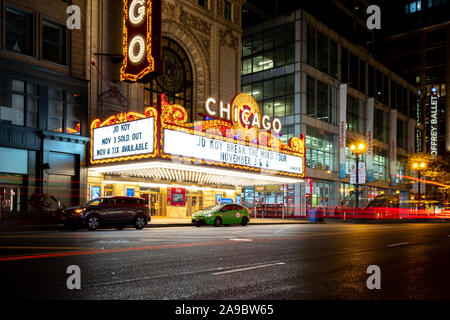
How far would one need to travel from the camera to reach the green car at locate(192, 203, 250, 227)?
27281 millimetres

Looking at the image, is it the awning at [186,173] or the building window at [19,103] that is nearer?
the building window at [19,103]

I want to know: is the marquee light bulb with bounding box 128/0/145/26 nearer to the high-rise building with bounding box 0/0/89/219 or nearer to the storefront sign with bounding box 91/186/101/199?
the high-rise building with bounding box 0/0/89/219

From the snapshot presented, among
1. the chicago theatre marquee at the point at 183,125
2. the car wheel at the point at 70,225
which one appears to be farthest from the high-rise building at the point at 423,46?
the car wheel at the point at 70,225

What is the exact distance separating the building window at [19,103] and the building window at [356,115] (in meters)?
42.0

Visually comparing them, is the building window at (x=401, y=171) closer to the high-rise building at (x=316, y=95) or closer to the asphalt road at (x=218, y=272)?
the high-rise building at (x=316, y=95)

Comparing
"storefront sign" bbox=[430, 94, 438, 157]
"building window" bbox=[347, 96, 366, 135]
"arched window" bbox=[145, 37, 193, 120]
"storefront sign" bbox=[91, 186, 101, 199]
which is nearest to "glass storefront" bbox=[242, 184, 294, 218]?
"arched window" bbox=[145, 37, 193, 120]

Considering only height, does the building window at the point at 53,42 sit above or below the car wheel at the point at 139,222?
above

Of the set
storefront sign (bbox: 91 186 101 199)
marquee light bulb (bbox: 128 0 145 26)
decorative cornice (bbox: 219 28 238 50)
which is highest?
decorative cornice (bbox: 219 28 238 50)

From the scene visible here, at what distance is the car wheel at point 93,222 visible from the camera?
2130 cm

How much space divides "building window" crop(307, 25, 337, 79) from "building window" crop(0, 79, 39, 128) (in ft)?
111

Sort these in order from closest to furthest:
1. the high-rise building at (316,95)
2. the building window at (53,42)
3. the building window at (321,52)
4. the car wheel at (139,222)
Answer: the car wheel at (139,222) → the building window at (53,42) → the high-rise building at (316,95) → the building window at (321,52)

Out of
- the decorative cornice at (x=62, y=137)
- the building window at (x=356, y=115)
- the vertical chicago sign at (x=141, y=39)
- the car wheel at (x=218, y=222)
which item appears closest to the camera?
the decorative cornice at (x=62, y=137)

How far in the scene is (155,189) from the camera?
1369 inches
